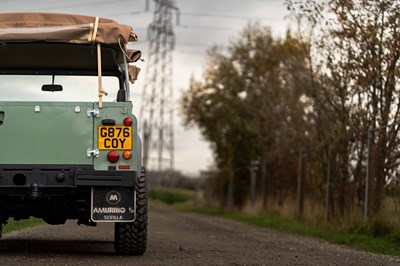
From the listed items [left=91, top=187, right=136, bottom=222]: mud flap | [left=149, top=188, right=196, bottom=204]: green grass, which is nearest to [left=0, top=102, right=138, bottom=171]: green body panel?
[left=91, top=187, right=136, bottom=222]: mud flap

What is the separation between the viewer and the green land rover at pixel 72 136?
1234 cm

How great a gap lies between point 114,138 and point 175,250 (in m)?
2.93

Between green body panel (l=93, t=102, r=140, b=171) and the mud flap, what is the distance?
332 mm

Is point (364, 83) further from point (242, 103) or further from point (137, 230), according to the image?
point (242, 103)

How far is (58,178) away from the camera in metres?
12.4

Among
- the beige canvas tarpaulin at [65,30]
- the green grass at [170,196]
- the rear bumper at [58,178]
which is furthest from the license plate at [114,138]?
the green grass at [170,196]

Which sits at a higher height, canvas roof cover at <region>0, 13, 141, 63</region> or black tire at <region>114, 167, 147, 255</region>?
canvas roof cover at <region>0, 13, 141, 63</region>

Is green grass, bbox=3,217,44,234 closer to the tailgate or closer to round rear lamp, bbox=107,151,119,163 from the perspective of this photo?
the tailgate

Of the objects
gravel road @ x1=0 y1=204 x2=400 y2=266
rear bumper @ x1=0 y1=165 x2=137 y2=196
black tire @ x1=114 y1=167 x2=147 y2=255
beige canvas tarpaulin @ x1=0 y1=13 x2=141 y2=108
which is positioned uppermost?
beige canvas tarpaulin @ x1=0 y1=13 x2=141 y2=108

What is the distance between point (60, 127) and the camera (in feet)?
41.0

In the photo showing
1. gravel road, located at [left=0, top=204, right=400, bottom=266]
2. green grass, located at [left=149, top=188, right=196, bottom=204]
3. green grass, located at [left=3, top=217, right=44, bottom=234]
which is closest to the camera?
gravel road, located at [left=0, top=204, right=400, bottom=266]

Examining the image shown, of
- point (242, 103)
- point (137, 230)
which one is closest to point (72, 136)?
point (137, 230)

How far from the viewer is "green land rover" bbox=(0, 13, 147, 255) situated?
1234cm

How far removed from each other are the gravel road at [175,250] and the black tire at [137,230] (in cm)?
18
